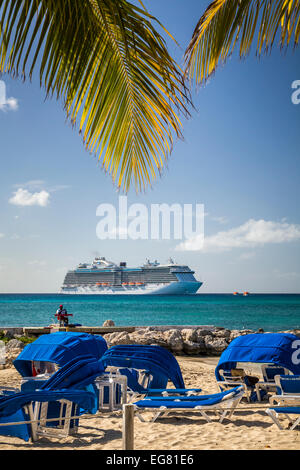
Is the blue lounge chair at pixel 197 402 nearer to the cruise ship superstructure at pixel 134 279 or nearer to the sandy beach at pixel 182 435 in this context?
the sandy beach at pixel 182 435

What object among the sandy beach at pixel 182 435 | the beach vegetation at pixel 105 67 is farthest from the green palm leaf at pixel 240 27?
the sandy beach at pixel 182 435

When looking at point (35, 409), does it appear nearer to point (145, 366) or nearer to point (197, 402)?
point (197, 402)

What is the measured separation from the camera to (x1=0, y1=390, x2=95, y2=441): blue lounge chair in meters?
3.94

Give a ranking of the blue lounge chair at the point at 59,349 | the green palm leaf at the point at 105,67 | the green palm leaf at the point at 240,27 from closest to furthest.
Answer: the green palm leaf at the point at 105,67 → the green palm leaf at the point at 240,27 → the blue lounge chair at the point at 59,349

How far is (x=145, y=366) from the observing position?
19.0 ft

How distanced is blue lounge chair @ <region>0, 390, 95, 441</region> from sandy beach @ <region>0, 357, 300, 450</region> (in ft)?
0.31

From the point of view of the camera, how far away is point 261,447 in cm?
381

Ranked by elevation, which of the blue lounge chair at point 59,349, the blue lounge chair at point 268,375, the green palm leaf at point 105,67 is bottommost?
the blue lounge chair at point 268,375

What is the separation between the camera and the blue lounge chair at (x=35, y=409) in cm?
394

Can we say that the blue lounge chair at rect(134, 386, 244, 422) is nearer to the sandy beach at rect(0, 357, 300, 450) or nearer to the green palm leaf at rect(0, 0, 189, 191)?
the sandy beach at rect(0, 357, 300, 450)

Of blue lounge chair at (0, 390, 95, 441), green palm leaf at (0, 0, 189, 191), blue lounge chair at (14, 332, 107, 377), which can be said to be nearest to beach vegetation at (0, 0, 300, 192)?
green palm leaf at (0, 0, 189, 191)

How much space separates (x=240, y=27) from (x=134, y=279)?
2706 inches

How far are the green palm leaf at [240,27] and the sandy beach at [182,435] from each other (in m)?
2.70

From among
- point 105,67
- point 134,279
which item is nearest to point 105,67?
point 105,67
